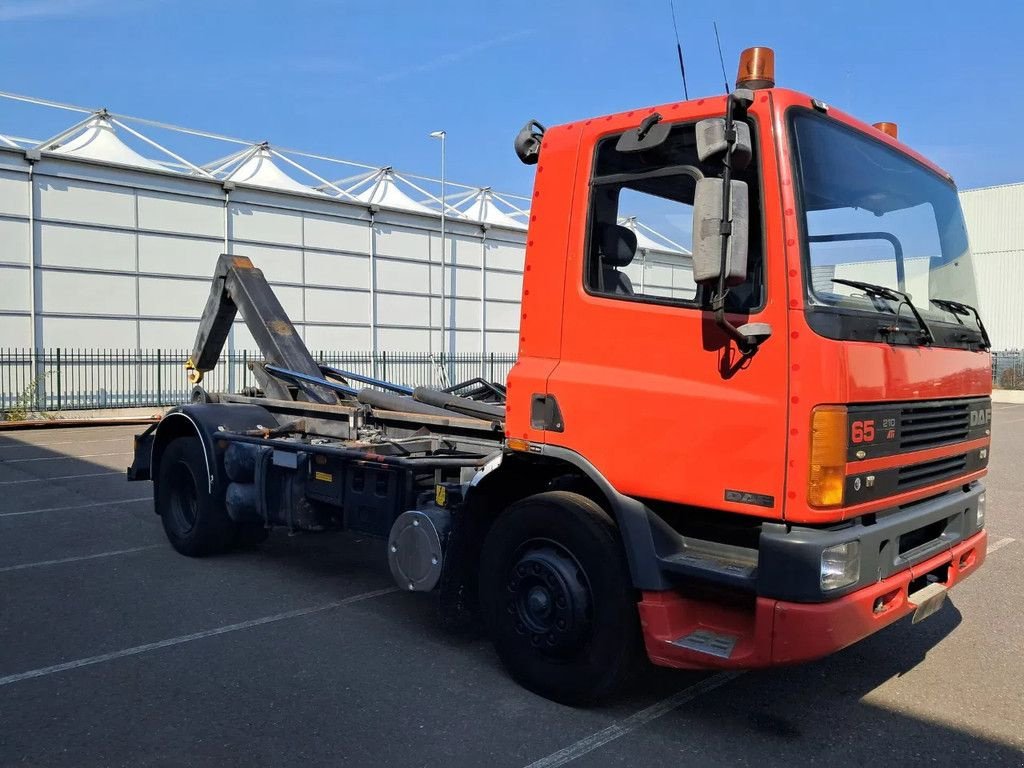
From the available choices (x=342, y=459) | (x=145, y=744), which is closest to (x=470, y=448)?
(x=342, y=459)

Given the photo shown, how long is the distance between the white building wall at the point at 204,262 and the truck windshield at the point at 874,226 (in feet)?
66.3

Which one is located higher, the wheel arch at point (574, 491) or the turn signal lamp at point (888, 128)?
the turn signal lamp at point (888, 128)

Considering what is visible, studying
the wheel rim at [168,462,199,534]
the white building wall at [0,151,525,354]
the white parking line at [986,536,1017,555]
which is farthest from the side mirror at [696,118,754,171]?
the white building wall at [0,151,525,354]

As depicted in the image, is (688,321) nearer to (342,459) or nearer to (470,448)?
(470,448)

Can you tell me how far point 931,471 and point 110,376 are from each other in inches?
833

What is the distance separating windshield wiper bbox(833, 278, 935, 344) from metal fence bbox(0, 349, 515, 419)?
15244 millimetres

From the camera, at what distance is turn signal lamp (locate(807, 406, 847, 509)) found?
3.35m

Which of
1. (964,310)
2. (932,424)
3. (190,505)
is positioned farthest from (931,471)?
(190,505)

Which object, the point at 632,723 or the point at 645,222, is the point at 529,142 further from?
the point at 632,723

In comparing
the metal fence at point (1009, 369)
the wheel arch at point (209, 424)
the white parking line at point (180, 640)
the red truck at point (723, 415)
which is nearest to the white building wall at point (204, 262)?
the wheel arch at point (209, 424)

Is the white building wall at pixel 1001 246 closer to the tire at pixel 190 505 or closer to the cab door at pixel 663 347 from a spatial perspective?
the tire at pixel 190 505

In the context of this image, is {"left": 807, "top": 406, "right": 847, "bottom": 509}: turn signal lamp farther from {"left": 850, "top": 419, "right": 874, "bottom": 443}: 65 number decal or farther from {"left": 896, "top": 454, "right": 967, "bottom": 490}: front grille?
{"left": 896, "top": 454, "right": 967, "bottom": 490}: front grille

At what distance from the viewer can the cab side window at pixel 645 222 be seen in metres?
3.82

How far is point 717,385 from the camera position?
3629 mm
